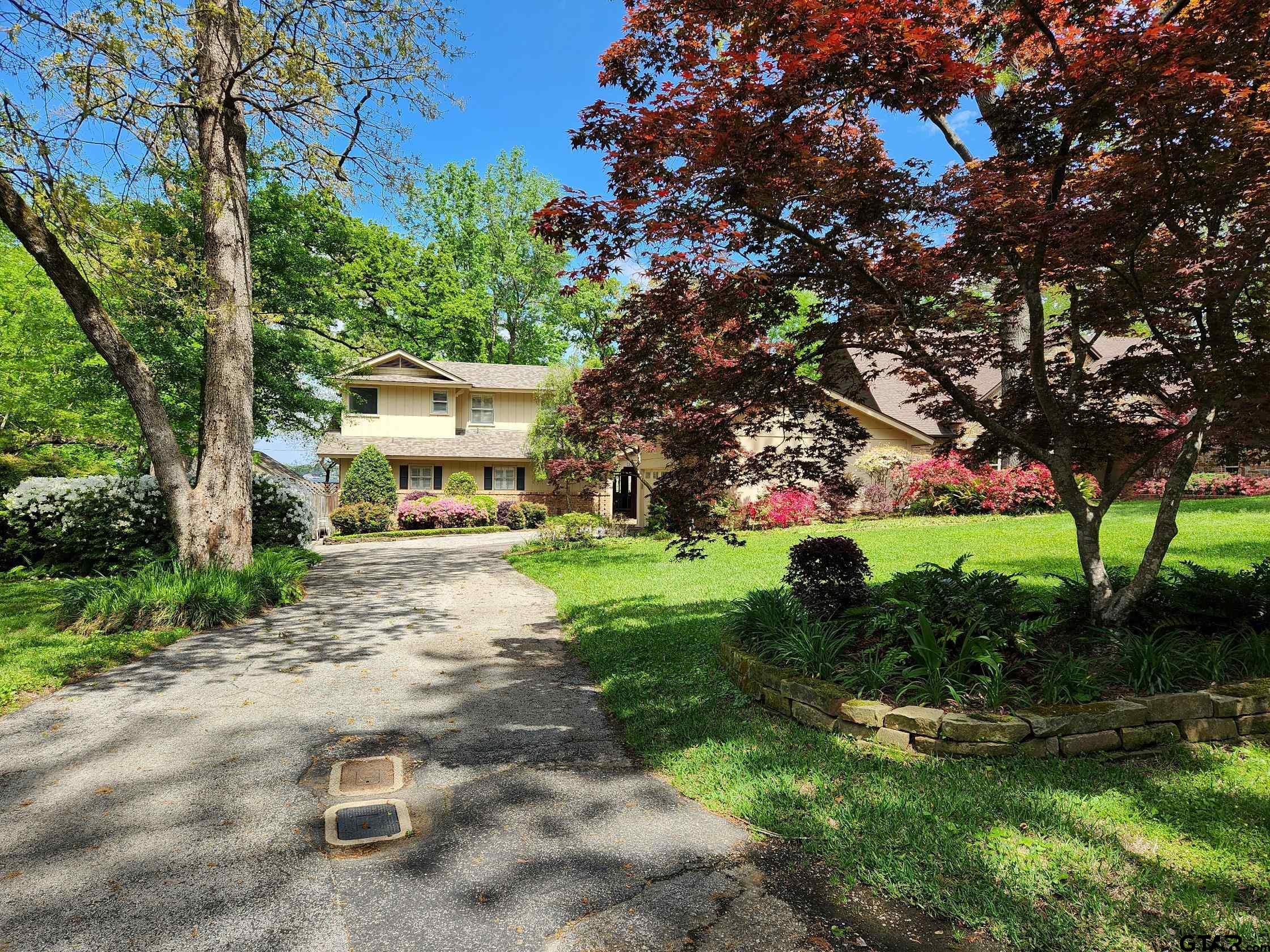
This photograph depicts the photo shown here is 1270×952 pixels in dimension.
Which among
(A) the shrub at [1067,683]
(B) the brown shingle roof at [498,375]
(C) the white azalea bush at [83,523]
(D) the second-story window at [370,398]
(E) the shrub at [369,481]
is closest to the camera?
(A) the shrub at [1067,683]

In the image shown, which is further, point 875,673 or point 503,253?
point 503,253

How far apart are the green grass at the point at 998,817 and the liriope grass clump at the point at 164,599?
557 cm

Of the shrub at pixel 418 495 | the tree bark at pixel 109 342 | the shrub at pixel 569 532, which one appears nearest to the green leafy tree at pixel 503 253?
the shrub at pixel 418 495

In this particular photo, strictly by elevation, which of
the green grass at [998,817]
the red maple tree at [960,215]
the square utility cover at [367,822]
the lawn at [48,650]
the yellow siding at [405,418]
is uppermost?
the yellow siding at [405,418]

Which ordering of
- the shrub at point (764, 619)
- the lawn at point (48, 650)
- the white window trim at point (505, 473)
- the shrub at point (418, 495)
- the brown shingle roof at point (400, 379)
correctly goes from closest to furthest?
the shrub at point (764, 619) < the lawn at point (48, 650) < the shrub at point (418, 495) < the brown shingle roof at point (400, 379) < the white window trim at point (505, 473)

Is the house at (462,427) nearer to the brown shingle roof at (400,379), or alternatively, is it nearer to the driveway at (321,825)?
the brown shingle roof at (400,379)

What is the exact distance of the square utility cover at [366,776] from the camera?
391 cm

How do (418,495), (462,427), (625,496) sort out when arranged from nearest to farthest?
(418,495) → (462,427) → (625,496)

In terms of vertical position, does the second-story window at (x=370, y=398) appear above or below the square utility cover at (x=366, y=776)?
above

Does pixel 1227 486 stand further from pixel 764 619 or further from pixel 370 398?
pixel 370 398

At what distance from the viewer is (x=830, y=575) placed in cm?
626

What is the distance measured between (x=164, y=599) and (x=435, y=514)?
17.6 m

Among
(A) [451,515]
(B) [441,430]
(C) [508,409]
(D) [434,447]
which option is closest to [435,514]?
(A) [451,515]

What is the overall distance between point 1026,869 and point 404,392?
2865cm
